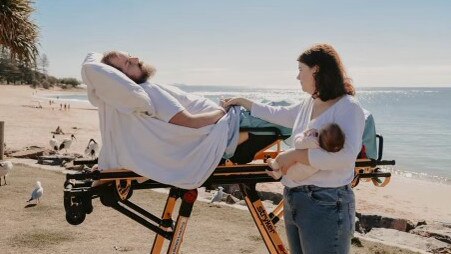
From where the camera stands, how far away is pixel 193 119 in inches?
134

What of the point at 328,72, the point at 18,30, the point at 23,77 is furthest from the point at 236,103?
the point at 23,77

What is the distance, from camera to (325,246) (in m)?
2.92

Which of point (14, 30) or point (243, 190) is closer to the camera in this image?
point (243, 190)

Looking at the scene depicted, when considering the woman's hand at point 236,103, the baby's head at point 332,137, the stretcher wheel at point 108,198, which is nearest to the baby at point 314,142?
the baby's head at point 332,137

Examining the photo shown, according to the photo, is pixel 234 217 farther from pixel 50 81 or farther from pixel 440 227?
pixel 50 81

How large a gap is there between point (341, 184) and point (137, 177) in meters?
1.26

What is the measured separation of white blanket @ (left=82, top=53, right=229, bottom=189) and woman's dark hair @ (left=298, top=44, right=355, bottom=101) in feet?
2.69

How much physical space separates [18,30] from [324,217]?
491 inches

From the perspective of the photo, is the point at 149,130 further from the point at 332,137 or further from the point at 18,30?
the point at 18,30

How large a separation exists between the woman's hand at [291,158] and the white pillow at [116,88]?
35.2 inches

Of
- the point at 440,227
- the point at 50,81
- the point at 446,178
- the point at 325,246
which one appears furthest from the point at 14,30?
the point at 50,81

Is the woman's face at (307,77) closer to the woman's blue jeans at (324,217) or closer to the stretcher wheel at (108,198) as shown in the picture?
the woman's blue jeans at (324,217)

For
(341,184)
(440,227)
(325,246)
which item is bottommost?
(440,227)

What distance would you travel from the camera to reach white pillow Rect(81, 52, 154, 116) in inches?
128
